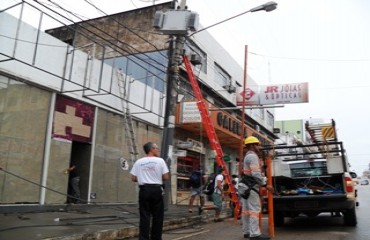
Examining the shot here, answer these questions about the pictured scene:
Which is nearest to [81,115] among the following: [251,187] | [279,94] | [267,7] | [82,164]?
[82,164]

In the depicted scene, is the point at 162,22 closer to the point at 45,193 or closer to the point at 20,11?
the point at 20,11

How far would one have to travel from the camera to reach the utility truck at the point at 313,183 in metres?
8.71

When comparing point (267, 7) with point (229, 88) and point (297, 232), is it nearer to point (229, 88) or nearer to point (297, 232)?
point (297, 232)

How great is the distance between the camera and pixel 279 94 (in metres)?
21.3

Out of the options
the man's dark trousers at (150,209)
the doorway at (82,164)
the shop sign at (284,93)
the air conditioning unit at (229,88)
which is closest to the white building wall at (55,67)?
the doorway at (82,164)

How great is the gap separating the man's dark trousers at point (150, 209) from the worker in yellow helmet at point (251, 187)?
1928 millimetres

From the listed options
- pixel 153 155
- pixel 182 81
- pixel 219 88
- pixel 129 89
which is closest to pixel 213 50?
pixel 219 88

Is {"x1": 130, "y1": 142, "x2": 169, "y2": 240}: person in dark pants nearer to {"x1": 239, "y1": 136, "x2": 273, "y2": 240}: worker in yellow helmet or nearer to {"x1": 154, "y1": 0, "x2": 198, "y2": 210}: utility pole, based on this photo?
{"x1": 239, "y1": 136, "x2": 273, "y2": 240}: worker in yellow helmet

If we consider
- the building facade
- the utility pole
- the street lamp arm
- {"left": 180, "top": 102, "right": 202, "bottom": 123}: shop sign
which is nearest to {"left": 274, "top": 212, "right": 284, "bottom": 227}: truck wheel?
the utility pole

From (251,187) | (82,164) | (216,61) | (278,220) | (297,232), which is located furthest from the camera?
(216,61)

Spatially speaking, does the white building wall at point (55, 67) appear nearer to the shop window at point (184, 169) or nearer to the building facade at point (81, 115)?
the building facade at point (81, 115)

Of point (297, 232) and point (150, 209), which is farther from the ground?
point (150, 209)

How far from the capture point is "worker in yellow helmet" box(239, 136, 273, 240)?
7.15 meters

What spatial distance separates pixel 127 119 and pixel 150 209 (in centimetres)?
851
